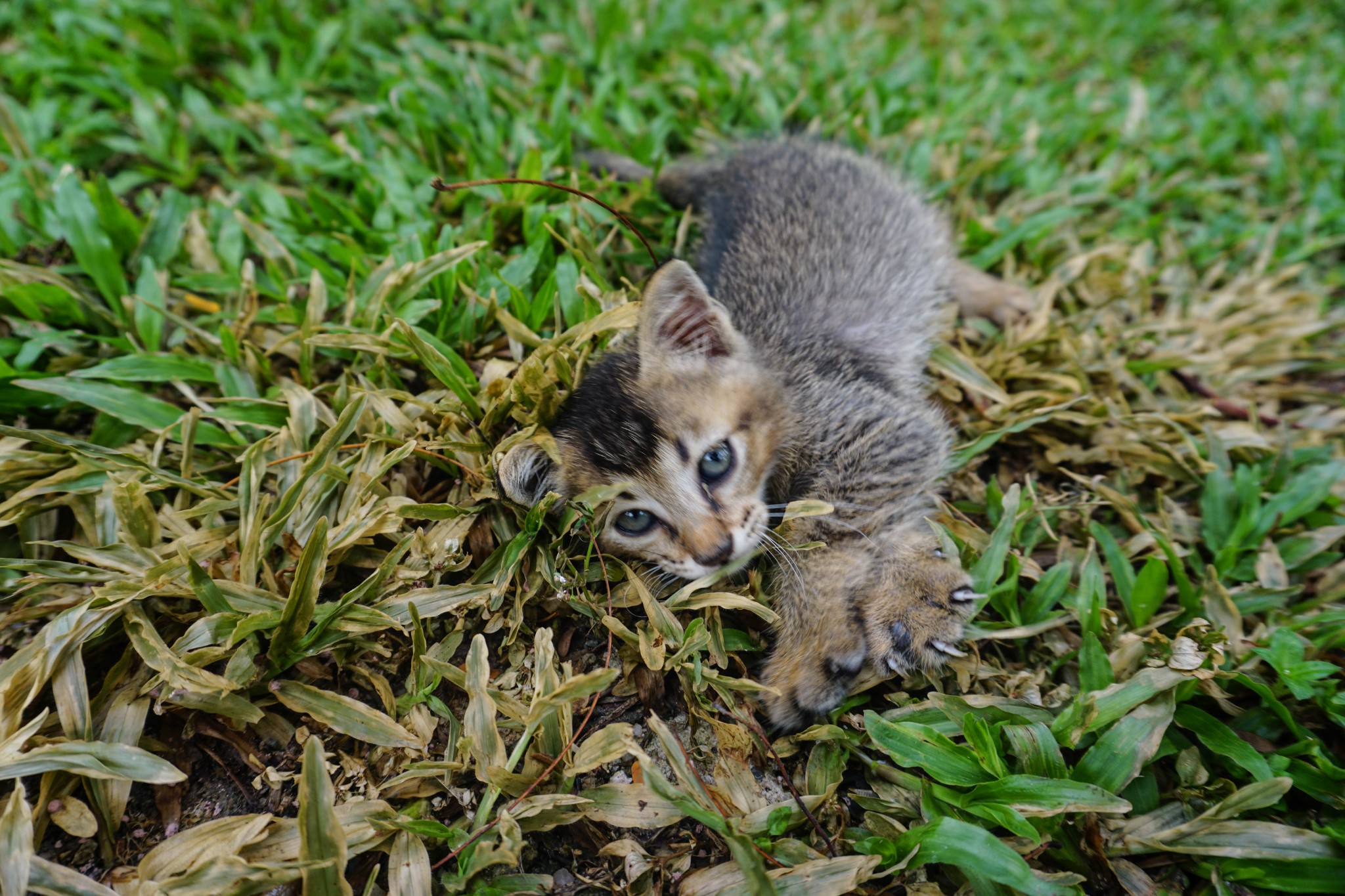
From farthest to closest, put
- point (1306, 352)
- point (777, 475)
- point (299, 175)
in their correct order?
point (299, 175), point (1306, 352), point (777, 475)

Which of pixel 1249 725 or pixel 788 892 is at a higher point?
pixel 1249 725

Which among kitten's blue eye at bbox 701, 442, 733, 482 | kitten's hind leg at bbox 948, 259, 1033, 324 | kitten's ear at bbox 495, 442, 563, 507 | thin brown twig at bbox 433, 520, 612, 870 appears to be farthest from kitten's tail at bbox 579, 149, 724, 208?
thin brown twig at bbox 433, 520, 612, 870

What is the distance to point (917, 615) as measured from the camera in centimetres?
223

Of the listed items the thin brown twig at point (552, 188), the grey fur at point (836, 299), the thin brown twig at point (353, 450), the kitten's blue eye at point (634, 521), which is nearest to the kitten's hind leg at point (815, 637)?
the grey fur at point (836, 299)

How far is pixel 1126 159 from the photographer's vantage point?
4.38 m

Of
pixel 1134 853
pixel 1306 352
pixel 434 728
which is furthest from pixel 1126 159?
pixel 434 728

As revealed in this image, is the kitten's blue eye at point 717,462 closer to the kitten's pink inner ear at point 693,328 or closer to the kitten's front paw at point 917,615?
the kitten's pink inner ear at point 693,328

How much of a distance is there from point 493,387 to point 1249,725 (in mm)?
2535

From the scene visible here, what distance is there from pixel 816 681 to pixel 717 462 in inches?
29.2

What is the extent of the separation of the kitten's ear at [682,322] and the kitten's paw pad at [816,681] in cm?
105

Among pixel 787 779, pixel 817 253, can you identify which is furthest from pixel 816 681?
pixel 817 253

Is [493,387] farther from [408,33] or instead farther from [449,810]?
[408,33]

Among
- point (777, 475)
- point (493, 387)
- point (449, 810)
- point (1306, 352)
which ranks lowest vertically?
point (449, 810)

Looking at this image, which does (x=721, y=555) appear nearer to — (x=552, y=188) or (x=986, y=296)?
(x=552, y=188)
